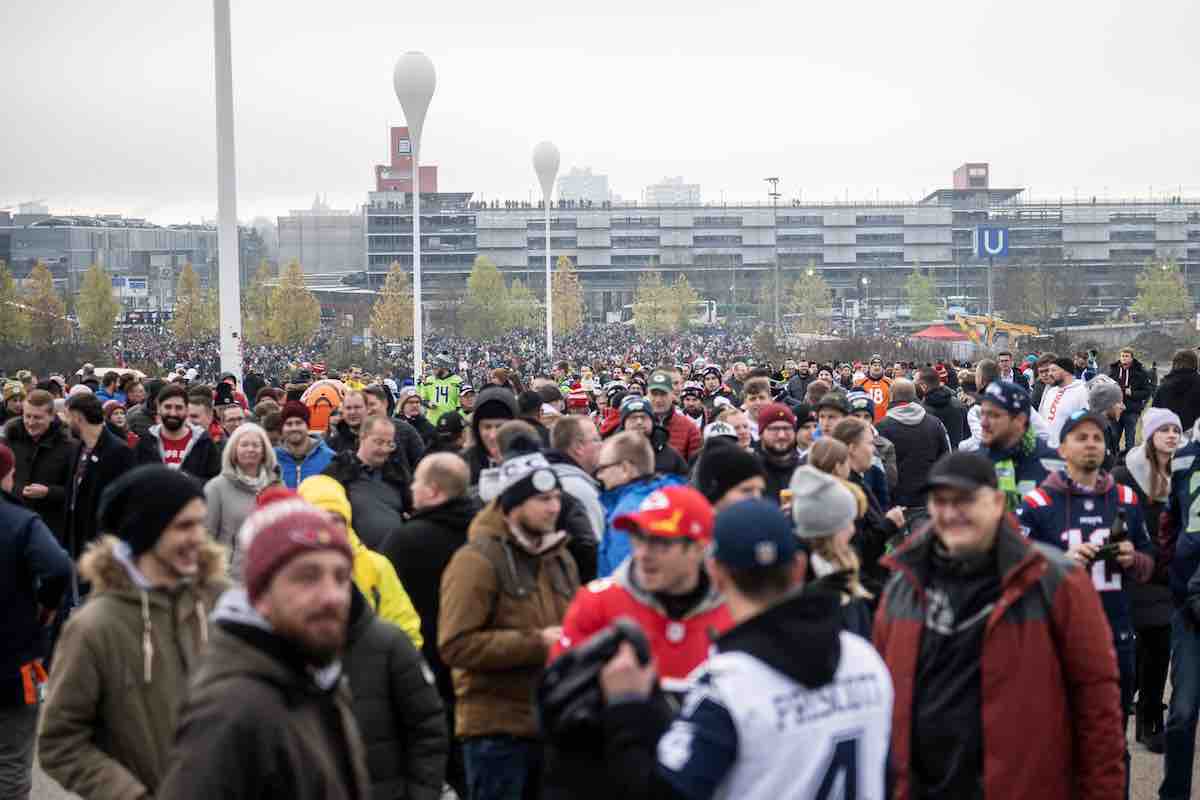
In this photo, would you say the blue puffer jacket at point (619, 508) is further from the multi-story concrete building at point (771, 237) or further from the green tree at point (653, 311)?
the multi-story concrete building at point (771, 237)

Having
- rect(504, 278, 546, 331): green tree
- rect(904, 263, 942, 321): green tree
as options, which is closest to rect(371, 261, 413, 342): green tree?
rect(504, 278, 546, 331): green tree

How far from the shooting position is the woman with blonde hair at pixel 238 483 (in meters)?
7.83

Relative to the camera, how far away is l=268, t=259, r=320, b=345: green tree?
290 feet

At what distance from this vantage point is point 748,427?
10719mm

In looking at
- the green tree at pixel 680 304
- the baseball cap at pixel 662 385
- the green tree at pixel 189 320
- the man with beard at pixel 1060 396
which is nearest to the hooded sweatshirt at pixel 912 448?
the man with beard at pixel 1060 396

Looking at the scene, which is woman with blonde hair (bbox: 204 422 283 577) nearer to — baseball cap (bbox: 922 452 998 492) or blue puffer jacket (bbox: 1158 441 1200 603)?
baseball cap (bbox: 922 452 998 492)

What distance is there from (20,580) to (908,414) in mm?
7363

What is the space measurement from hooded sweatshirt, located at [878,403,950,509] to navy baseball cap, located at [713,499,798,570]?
805cm

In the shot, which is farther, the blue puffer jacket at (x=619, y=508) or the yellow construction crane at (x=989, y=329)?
the yellow construction crane at (x=989, y=329)

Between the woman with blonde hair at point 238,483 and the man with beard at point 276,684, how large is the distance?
4857 millimetres

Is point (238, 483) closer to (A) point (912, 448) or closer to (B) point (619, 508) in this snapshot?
(B) point (619, 508)

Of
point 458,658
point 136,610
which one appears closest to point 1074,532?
point 458,658

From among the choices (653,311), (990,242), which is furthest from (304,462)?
(653,311)

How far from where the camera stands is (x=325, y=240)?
593ft
